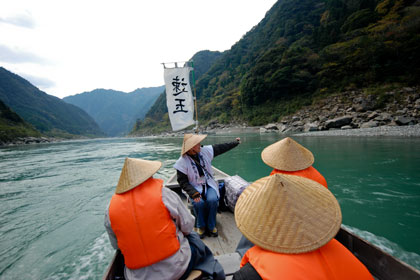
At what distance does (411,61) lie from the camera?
770 inches

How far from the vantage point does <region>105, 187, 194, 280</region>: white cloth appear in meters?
1.49

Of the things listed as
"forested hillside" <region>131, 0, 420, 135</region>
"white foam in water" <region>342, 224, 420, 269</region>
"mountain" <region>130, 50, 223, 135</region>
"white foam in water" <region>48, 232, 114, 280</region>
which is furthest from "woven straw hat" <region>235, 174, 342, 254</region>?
"mountain" <region>130, 50, 223, 135</region>

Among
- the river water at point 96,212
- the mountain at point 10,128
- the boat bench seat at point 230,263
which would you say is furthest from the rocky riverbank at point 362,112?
the mountain at point 10,128

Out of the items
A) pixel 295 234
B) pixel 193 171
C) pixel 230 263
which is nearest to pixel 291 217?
pixel 295 234

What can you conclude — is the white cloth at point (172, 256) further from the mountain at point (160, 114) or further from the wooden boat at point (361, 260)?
the mountain at point (160, 114)

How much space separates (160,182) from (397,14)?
1525 inches

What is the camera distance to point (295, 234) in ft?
2.72

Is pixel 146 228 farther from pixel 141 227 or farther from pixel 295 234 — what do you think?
pixel 295 234

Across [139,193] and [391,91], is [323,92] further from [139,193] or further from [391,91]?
[139,193]

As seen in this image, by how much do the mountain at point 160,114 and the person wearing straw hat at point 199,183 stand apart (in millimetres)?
65560

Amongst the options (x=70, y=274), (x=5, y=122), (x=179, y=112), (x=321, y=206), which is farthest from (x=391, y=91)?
(x=5, y=122)

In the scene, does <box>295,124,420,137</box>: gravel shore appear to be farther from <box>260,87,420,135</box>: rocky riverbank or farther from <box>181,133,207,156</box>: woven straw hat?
<box>181,133,207,156</box>: woven straw hat

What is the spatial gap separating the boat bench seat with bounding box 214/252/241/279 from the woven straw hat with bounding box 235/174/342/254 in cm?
120

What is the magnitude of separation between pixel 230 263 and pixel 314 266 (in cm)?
140
